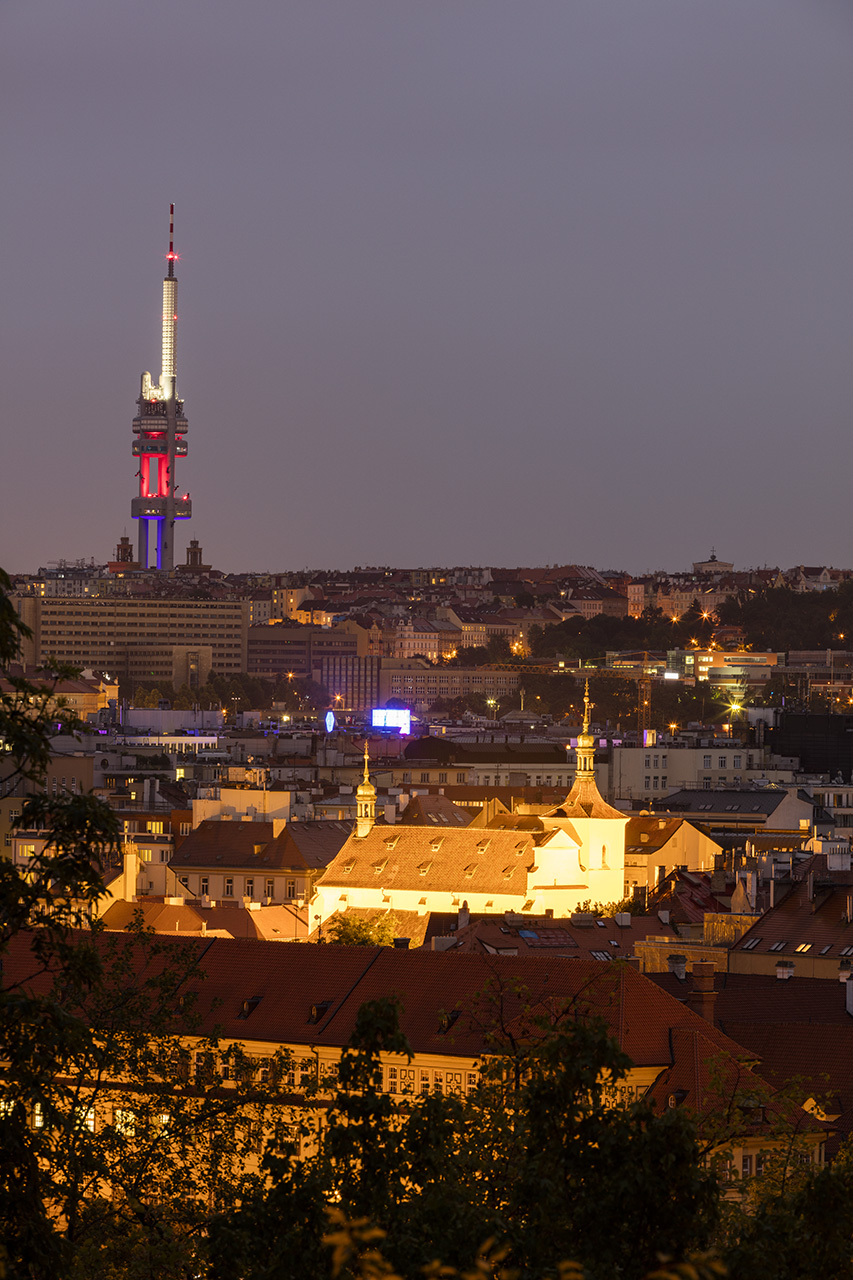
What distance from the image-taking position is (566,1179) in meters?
13.1

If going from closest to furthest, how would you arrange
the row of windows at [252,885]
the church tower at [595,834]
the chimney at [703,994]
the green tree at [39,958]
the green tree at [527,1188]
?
the green tree at [527,1188] < the green tree at [39,958] < the chimney at [703,994] < the church tower at [595,834] < the row of windows at [252,885]

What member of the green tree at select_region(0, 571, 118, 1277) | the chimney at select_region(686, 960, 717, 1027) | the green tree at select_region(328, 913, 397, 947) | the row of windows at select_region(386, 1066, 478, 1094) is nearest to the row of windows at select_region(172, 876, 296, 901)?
the green tree at select_region(328, 913, 397, 947)

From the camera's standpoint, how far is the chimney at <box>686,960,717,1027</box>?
110ft

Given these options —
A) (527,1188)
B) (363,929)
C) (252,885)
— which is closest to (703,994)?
(363,929)

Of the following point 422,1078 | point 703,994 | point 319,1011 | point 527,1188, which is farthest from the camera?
point 703,994

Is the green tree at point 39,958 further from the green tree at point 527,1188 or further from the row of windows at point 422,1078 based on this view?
the row of windows at point 422,1078

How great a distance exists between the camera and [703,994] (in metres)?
33.9

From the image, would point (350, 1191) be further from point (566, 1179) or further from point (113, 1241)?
point (113, 1241)

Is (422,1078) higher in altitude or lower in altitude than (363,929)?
→ lower

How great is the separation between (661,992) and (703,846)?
135 feet

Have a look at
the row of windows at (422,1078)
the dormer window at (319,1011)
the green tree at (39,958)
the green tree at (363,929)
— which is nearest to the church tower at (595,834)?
the green tree at (363,929)

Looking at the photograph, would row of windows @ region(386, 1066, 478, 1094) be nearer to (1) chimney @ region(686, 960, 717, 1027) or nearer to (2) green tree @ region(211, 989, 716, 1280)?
(1) chimney @ region(686, 960, 717, 1027)

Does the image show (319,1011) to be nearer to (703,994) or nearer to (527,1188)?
(703,994)

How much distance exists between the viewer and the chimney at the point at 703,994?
33.4 m
